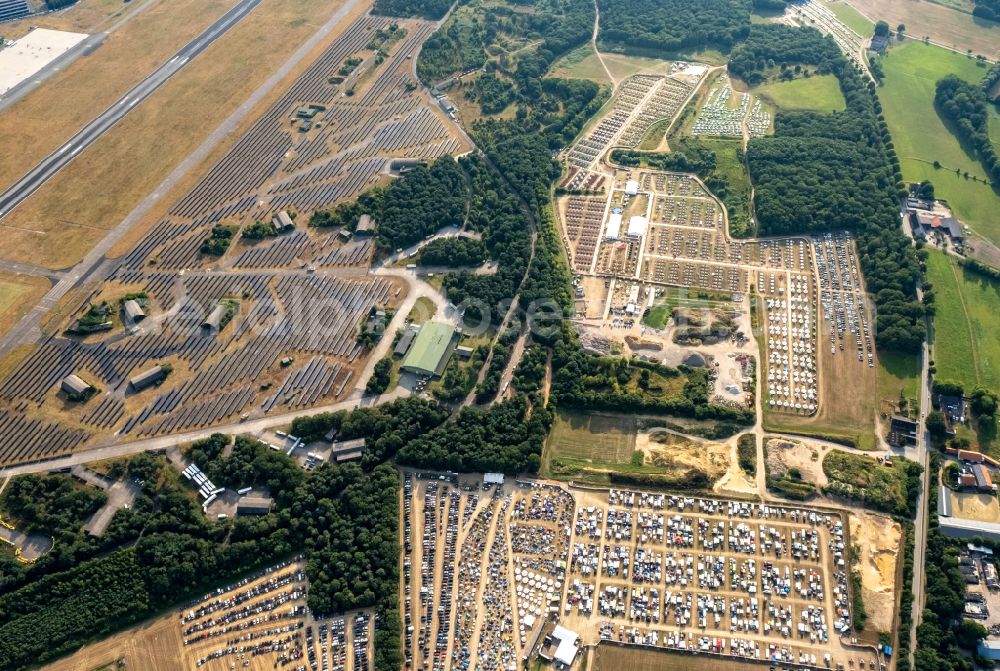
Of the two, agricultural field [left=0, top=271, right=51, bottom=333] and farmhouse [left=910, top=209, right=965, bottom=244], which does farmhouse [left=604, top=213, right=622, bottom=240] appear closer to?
farmhouse [left=910, top=209, right=965, bottom=244]

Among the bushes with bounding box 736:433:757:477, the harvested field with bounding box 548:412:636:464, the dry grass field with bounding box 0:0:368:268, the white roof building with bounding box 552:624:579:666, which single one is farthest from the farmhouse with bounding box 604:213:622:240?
the dry grass field with bounding box 0:0:368:268

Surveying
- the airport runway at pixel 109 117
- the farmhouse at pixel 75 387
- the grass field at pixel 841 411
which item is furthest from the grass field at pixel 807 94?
the farmhouse at pixel 75 387

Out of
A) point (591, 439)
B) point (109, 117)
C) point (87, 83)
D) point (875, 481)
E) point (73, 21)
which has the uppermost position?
point (73, 21)

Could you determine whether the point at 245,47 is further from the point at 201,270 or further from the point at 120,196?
the point at 201,270

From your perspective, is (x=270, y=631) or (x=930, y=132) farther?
(x=930, y=132)

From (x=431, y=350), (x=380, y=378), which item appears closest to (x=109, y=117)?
(x=380, y=378)

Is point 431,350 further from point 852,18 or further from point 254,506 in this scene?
point 852,18
